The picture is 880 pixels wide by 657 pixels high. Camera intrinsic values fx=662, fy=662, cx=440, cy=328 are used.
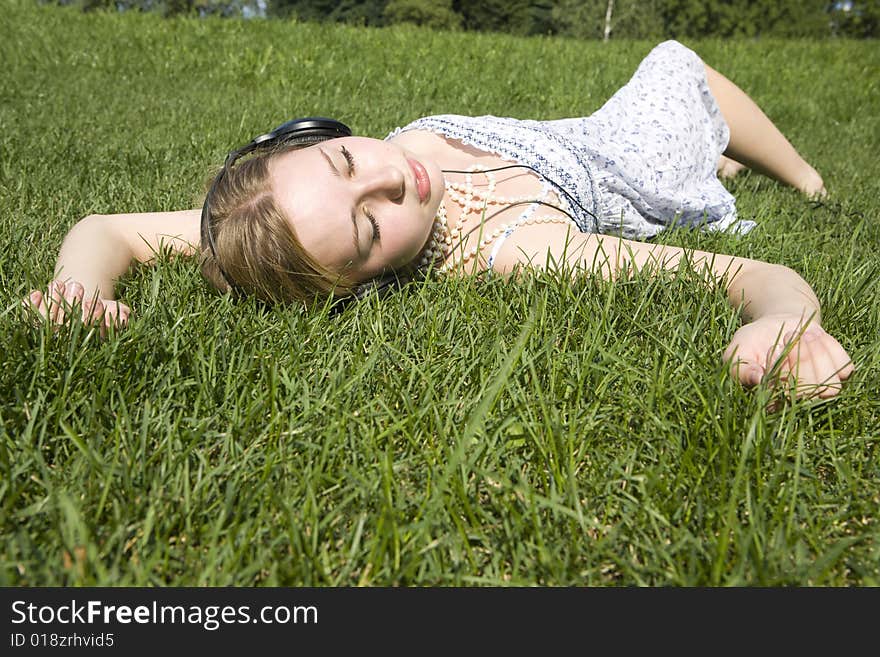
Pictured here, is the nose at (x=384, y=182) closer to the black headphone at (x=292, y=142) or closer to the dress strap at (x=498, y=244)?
the black headphone at (x=292, y=142)

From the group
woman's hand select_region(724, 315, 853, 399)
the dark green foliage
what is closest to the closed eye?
woman's hand select_region(724, 315, 853, 399)

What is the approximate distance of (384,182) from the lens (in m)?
1.99

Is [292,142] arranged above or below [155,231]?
above

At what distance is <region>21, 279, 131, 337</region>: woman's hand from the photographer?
1555mm

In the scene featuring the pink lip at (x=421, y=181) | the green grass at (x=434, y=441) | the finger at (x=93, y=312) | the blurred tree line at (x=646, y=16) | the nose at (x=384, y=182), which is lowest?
the green grass at (x=434, y=441)

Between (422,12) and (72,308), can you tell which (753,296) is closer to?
(72,308)

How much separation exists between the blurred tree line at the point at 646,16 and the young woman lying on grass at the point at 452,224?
42.2 meters

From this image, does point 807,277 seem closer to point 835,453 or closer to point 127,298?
point 835,453

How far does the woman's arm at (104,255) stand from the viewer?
1684mm

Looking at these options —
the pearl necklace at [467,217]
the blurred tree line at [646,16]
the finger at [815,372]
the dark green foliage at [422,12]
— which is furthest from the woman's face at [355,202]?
the dark green foliage at [422,12]

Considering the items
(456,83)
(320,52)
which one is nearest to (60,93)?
(320,52)

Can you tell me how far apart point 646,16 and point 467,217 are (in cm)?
4942

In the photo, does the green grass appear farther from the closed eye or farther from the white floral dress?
the white floral dress

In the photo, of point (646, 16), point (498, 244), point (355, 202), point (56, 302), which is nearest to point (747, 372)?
point (498, 244)
